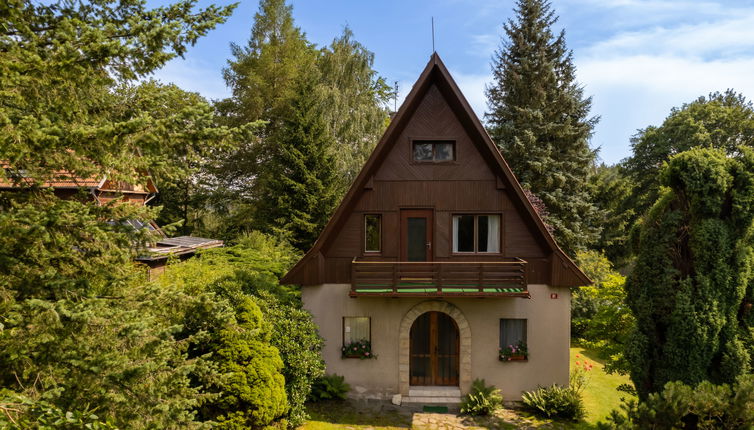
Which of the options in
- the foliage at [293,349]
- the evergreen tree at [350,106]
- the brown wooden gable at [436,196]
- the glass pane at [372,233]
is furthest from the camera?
the evergreen tree at [350,106]

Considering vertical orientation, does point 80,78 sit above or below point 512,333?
above

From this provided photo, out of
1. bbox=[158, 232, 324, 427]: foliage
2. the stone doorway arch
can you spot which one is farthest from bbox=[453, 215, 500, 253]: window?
bbox=[158, 232, 324, 427]: foliage

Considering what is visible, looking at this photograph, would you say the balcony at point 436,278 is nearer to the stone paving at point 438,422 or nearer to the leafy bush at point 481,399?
the leafy bush at point 481,399

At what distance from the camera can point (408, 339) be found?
12.7m

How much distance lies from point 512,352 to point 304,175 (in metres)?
15.5

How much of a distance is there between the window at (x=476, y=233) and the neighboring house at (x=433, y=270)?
33 mm

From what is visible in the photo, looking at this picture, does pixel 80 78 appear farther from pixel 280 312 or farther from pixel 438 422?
pixel 438 422

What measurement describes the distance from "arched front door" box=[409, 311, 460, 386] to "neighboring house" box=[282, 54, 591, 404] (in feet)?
0.11

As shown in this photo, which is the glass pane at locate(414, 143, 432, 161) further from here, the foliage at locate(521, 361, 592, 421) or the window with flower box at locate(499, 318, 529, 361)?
the foliage at locate(521, 361, 592, 421)

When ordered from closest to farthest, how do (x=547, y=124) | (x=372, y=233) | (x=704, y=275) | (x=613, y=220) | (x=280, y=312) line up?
(x=704, y=275) < (x=280, y=312) < (x=372, y=233) < (x=547, y=124) < (x=613, y=220)

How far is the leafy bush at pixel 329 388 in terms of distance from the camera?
12333 millimetres

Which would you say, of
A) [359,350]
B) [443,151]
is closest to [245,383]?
[359,350]

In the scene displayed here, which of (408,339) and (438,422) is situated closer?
(438,422)

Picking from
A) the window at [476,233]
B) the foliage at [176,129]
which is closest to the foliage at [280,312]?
the foliage at [176,129]
